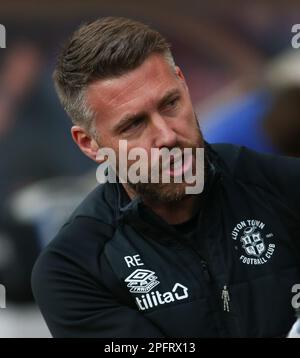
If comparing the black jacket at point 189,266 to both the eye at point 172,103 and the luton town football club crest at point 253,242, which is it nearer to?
the luton town football club crest at point 253,242

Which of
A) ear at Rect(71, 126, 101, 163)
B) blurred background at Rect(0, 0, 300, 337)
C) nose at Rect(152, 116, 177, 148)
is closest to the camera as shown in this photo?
nose at Rect(152, 116, 177, 148)

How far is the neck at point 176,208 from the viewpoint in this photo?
122cm

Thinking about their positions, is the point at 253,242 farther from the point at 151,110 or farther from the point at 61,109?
the point at 61,109

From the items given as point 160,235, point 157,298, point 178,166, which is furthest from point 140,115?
point 157,298

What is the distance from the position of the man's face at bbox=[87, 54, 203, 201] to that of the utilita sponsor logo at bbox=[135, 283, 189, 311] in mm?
181

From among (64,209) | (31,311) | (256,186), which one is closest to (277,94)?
(64,209)

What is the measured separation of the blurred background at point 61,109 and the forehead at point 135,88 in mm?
1002

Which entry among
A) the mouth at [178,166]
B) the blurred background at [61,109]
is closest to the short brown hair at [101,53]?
the mouth at [178,166]

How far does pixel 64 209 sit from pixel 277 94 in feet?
2.97

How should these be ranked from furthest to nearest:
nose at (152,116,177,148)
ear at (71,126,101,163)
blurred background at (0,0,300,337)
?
1. blurred background at (0,0,300,337)
2. ear at (71,126,101,163)
3. nose at (152,116,177,148)

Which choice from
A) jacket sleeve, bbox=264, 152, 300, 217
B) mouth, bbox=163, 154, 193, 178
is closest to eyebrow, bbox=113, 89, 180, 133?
mouth, bbox=163, 154, 193, 178

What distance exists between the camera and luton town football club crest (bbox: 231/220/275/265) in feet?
3.90

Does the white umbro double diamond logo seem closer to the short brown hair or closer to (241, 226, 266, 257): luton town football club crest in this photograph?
(241, 226, 266, 257): luton town football club crest

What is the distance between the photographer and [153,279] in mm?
1180
